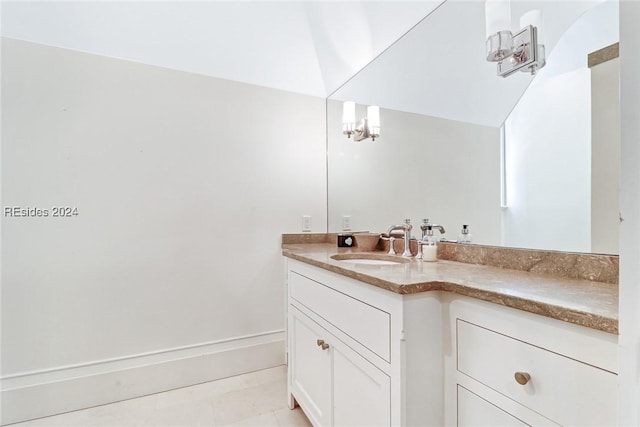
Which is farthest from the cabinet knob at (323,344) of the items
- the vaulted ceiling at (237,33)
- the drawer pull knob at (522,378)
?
the vaulted ceiling at (237,33)

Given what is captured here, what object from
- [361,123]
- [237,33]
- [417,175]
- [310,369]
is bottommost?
[310,369]

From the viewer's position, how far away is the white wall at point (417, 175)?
4.15 feet

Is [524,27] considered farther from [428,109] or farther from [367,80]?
[367,80]

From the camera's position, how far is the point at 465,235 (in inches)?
50.4

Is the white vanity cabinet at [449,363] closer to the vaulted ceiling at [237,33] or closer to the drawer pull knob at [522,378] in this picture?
the drawer pull knob at [522,378]

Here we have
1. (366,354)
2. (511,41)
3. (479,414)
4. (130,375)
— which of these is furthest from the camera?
(130,375)

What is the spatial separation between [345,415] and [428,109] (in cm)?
148

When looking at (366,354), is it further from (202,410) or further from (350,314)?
(202,410)

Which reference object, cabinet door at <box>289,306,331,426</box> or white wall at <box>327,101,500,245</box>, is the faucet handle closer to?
white wall at <box>327,101,500,245</box>

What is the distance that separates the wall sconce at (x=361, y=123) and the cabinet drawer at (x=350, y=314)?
1.06 m

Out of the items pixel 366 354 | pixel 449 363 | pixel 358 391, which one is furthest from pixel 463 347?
pixel 358 391

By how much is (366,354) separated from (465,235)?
0.66m

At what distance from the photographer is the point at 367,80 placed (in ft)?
6.67

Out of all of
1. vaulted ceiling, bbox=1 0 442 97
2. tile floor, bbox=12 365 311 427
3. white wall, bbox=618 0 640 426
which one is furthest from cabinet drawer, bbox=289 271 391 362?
vaulted ceiling, bbox=1 0 442 97
